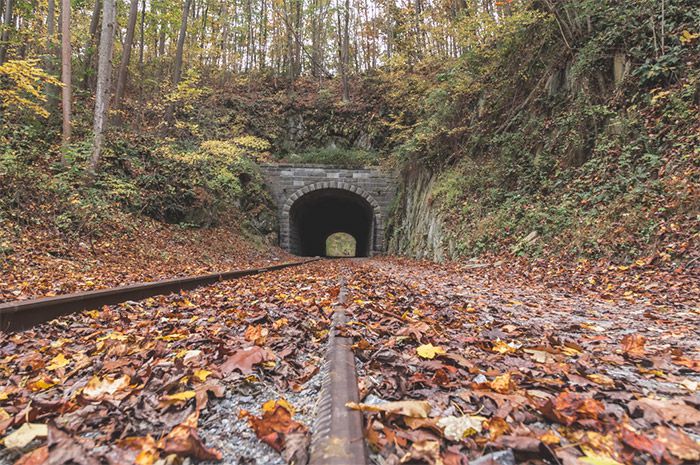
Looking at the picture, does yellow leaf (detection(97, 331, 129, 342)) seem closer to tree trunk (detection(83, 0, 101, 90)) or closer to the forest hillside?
the forest hillside

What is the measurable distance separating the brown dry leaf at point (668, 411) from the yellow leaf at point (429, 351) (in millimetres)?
833

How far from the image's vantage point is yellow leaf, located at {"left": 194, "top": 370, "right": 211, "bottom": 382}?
1690 mm

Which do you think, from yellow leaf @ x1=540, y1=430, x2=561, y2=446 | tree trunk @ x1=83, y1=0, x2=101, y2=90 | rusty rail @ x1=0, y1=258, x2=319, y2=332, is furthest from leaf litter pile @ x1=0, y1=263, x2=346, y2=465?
tree trunk @ x1=83, y1=0, x2=101, y2=90

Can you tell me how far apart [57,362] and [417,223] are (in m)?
14.4

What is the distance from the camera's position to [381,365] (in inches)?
73.8

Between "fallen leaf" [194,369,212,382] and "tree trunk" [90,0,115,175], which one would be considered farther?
"tree trunk" [90,0,115,175]

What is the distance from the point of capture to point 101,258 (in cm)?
797

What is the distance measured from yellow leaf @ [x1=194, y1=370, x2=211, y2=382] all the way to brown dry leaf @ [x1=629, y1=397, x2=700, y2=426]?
1666 millimetres

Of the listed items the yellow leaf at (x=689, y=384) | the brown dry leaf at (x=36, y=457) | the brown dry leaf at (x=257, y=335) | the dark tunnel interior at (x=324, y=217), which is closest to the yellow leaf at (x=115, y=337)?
the brown dry leaf at (x=257, y=335)

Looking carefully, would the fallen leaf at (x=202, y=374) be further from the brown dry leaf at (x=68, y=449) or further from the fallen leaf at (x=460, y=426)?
the fallen leaf at (x=460, y=426)

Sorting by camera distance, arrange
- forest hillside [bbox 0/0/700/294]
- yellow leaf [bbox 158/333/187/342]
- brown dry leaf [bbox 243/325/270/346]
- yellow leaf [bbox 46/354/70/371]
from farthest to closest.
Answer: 1. forest hillside [bbox 0/0/700/294]
2. yellow leaf [bbox 158/333/187/342]
3. brown dry leaf [bbox 243/325/270/346]
4. yellow leaf [bbox 46/354/70/371]

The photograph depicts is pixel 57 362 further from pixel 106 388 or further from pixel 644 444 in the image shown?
pixel 644 444

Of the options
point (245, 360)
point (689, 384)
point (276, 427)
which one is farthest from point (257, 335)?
point (689, 384)

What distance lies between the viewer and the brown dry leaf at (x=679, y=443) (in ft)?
3.29
